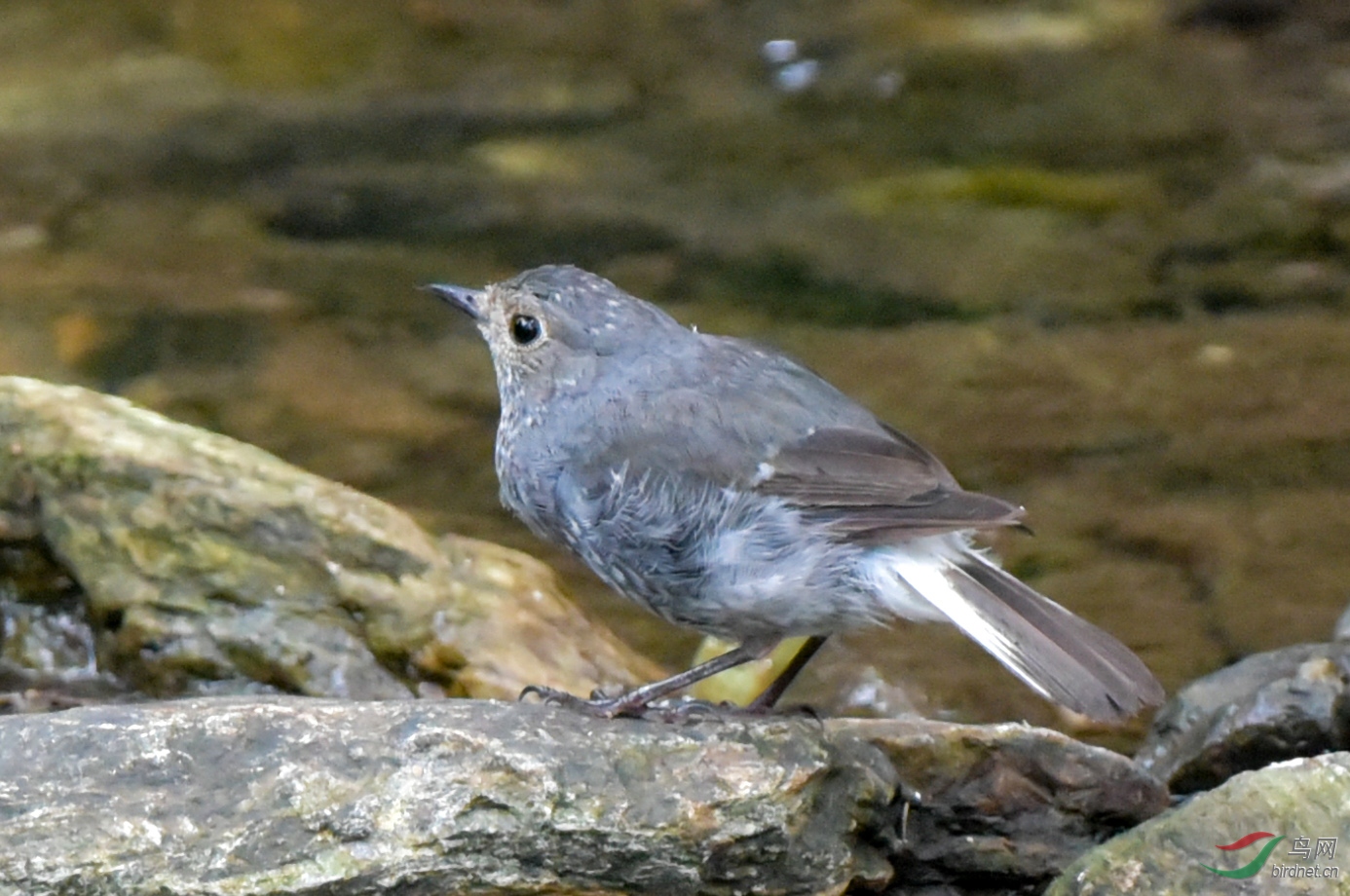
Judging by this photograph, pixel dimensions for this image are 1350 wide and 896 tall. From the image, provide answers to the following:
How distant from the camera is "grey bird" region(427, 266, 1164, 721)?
12.8ft

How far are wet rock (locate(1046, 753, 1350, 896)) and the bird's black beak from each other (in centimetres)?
218

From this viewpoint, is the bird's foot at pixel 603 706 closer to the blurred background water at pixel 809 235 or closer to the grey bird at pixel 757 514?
the grey bird at pixel 757 514

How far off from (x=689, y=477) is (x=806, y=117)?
7.46 metres

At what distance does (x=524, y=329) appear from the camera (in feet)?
15.2

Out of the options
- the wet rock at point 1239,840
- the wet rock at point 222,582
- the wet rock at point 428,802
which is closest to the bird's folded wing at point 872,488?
the wet rock at point 428,802

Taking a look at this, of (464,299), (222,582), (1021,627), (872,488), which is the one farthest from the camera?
(222,582)

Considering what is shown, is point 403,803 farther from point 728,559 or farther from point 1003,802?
point 1003,802

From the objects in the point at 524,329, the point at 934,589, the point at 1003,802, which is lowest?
the point at 1003,802

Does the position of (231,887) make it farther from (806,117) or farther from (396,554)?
(806,117)

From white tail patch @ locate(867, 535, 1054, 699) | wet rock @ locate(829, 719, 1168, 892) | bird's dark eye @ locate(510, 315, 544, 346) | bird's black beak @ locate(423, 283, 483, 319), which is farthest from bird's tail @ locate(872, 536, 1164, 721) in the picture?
bird's black beak @ locate(423, 283, 483, 319)

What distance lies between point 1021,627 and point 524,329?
155 centimetres

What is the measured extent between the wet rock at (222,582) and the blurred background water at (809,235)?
1.02 metres

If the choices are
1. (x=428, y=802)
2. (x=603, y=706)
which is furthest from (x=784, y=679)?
(x=428, y=802)

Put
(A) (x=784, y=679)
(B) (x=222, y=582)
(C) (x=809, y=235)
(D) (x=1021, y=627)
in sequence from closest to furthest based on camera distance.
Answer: (D) (x=1021, y=627), (A) (x=784, y=679), (B) (x=222, y=582), (C) (x=809, y=235)
